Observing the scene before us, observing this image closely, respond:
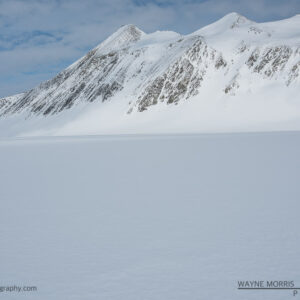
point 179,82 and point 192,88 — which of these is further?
point 179,82

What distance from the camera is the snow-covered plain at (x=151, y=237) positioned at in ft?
17.9

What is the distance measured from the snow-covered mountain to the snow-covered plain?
212 ft

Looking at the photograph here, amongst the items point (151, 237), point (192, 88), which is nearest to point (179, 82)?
point (192, 88)

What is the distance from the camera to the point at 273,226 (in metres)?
7.96

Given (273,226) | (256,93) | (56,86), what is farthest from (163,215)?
(56,86)

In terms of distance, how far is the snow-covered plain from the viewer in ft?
17.9

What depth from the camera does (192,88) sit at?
95.9 metres

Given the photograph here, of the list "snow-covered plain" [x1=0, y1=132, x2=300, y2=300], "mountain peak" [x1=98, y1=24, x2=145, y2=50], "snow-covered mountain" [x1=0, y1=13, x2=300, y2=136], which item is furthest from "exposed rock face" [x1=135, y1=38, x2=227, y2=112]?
"snow-covered plain" [x1=0, y1=132, x2=300, y2=300]

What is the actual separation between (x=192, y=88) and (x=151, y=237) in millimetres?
91533

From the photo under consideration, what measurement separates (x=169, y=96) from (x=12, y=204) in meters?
86.6

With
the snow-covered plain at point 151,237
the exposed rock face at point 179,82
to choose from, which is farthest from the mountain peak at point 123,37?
the snow-covered plain at point 151,237

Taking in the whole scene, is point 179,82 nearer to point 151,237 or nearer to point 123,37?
point 123,37

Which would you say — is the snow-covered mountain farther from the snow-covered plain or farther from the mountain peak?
the snow-covered plain

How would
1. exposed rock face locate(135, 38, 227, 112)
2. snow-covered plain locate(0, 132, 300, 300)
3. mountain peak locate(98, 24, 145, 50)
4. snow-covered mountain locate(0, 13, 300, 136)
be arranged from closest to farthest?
snow-covered plain locate(0, 132, 300, 300) < snow-covered mountain locate(0, 13, 300, 136) < exposed rock face locate(135, 38, 227, 112) < mountain peak locate(98, 24, 145, 50)
